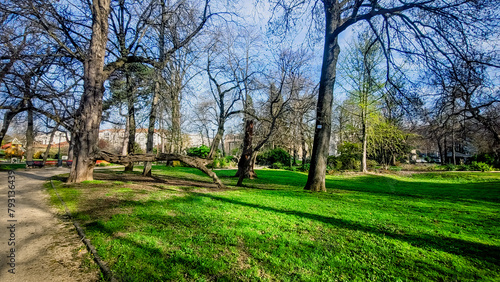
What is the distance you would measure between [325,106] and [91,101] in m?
8.42

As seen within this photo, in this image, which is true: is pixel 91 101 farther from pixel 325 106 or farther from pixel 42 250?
pixel 325 106

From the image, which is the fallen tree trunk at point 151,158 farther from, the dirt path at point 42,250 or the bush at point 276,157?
the bush at point 276,157

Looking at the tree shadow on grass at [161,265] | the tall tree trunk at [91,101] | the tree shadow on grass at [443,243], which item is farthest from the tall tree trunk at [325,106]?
the tall tree trunk at [91,101]

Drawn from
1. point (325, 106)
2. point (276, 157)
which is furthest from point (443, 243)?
point (276, 157)

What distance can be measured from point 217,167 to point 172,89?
15.5 meters

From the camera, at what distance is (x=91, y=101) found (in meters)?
8.12

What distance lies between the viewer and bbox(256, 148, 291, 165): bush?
29.3 meters

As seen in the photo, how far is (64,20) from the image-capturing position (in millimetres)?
8398

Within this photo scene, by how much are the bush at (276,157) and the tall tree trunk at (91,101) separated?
862 inches

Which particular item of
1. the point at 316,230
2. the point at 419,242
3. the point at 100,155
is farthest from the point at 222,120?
the point at 419,242

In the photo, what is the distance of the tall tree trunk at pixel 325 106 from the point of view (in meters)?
8.47

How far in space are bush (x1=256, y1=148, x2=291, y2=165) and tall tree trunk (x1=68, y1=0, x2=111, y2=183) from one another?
21.9 m

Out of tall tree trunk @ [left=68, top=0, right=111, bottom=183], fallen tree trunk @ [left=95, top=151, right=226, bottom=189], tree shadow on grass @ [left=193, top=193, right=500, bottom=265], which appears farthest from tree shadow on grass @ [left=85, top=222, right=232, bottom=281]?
tall tree trunk @ [left=68, top=0, right=111, bottom=183]

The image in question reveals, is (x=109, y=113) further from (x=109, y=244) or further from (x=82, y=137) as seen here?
(x=109, y=244)
